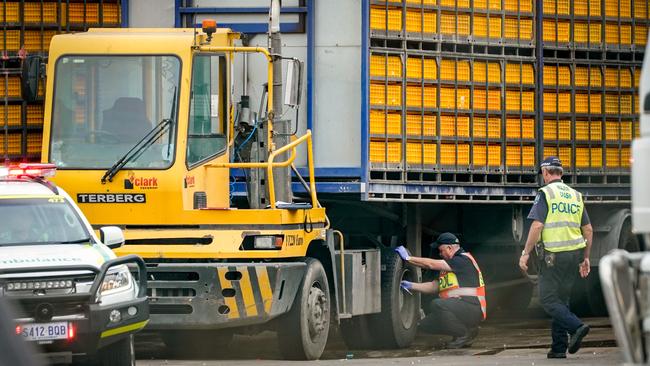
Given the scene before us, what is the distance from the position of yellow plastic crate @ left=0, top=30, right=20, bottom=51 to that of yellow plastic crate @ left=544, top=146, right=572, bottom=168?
583 cm

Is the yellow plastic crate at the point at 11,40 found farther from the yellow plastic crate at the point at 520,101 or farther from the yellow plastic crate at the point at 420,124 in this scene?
the yellow plastic crate at the point at 520,101

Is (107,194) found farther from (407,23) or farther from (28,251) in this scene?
(407,23)

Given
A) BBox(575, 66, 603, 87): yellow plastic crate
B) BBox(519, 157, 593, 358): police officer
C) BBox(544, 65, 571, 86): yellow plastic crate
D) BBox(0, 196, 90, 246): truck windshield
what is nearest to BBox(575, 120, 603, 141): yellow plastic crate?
BBox(575, 66, 603, 87): yellow plastic crate

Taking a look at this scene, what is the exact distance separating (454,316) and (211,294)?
3344 millimetres

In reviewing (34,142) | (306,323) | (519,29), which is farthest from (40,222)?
(519,29)

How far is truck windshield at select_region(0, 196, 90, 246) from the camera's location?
1172 cm

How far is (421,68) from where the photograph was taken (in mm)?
16031

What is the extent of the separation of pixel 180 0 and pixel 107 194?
277cm

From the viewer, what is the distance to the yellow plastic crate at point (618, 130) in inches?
722

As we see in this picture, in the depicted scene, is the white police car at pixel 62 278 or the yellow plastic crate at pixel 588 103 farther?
the yellow plastic crate at pixel 588 103

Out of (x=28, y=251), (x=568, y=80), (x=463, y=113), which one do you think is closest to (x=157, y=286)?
(x=28, y=251)

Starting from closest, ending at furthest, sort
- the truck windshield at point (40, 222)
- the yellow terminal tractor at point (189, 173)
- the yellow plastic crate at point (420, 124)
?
the truck windshield at point (40, 222)
the yellow terminal tractor at point (189, 173)
the yellow plastic crate at point (420, 124)

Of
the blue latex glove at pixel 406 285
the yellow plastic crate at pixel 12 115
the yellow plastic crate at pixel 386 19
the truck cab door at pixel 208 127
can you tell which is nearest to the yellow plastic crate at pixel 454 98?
the yellow plastic crate at pixel 386 19

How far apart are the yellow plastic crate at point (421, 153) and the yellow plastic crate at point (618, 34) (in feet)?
10.6
